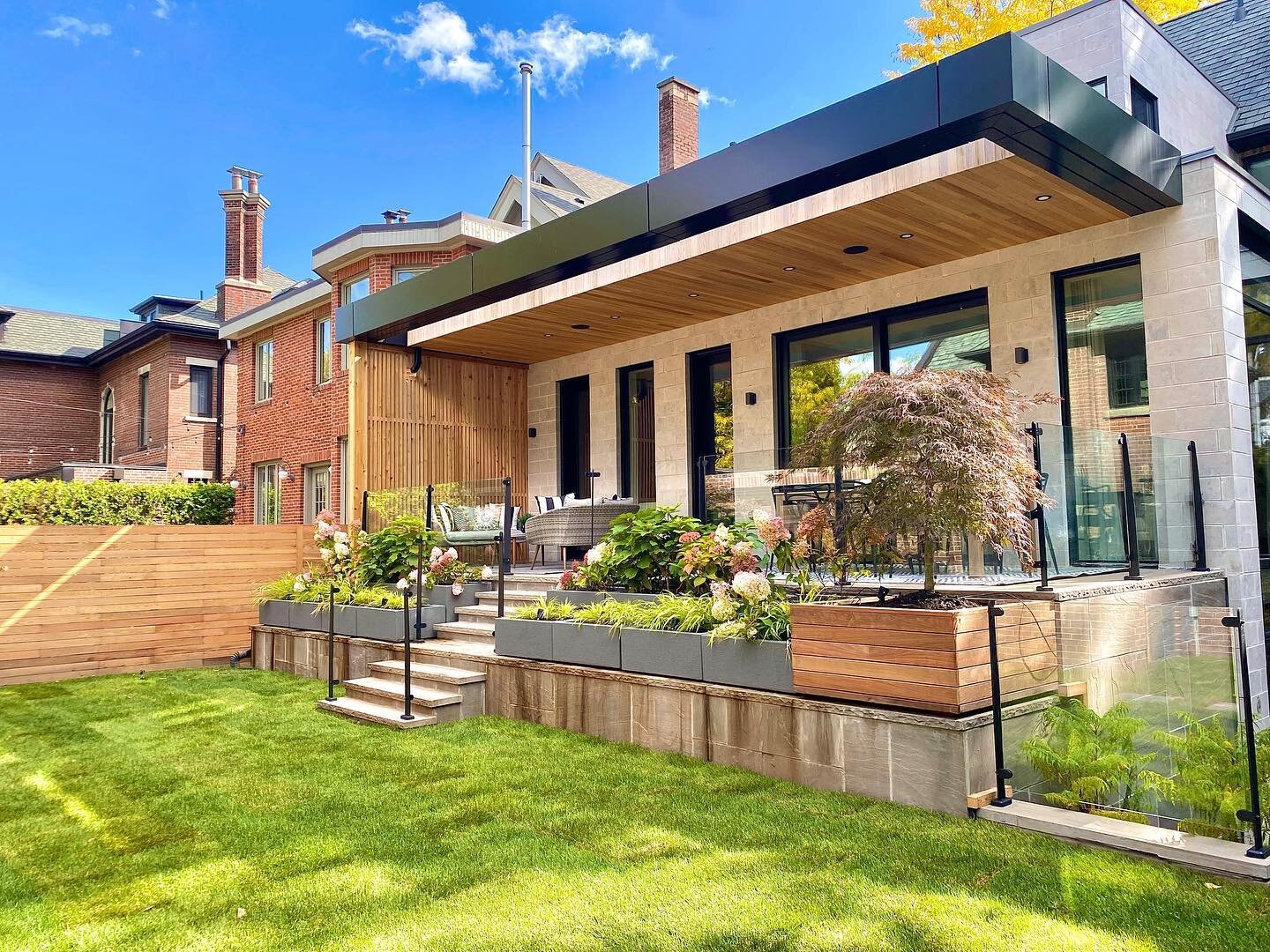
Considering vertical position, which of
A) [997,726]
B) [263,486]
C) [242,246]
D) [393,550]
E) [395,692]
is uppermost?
[242,246]

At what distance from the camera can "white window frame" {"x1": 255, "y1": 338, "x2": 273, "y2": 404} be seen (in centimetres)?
1622

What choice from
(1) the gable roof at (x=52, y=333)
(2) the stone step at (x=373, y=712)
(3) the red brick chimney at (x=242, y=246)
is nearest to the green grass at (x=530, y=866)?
(2) the stone step at (x=373, y=712)

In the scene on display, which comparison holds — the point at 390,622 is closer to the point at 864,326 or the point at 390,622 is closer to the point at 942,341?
the point at 864,326

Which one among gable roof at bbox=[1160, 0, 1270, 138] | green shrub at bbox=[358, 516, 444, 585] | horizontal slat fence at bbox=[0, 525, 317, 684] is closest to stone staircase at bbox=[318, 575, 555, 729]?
green shrub at bbox=[358, 516, 444, 585]

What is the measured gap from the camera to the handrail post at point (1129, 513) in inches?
223

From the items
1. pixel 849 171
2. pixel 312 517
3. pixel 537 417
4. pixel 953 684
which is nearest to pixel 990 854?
pixel 953 684

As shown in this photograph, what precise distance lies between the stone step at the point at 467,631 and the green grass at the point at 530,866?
1909mm

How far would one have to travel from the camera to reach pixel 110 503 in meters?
12.9

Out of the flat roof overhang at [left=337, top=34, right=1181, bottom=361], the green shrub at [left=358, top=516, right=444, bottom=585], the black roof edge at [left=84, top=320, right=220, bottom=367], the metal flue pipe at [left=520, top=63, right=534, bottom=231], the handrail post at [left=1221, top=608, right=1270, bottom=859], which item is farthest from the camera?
the black roof edge at [left=84, top=320, right=220, bottom=367]

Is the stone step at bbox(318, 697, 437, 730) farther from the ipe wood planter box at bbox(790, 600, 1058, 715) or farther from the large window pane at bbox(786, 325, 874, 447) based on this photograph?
the large window pane at bbox(786, 325, 874, 447)

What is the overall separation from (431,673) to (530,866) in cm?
327

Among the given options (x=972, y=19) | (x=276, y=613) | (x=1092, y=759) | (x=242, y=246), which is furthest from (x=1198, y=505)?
(x=242, y=246)

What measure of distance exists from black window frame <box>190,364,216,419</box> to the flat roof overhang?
13.3m

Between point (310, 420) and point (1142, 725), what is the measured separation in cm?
1319
